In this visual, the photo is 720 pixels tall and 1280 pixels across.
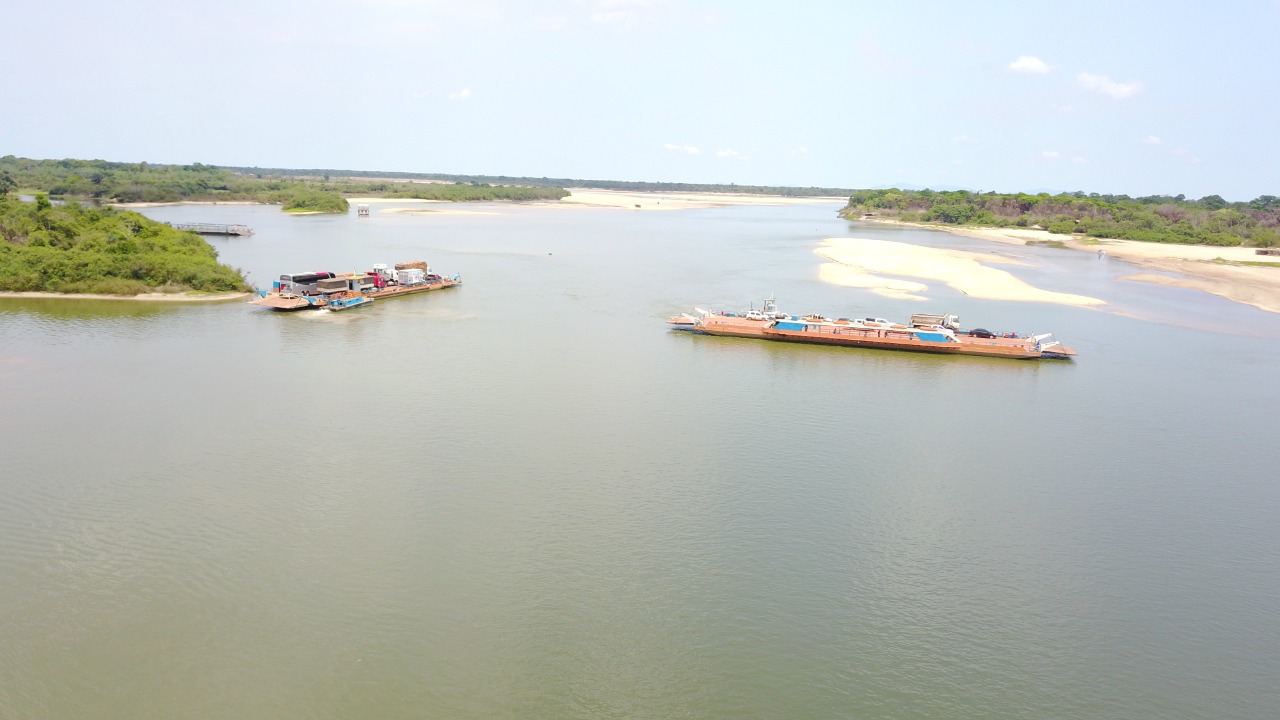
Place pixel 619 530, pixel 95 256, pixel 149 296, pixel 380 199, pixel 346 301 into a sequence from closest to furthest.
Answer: pixel 619 530 < pixel 346 301 < pixel 149 296 < pixel 95 256 < pixel 380 199

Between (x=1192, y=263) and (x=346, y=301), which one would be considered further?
(x=1192, y=263)

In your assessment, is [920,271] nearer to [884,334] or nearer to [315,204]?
[884,334]

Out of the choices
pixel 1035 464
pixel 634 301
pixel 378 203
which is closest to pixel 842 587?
pixel 1035 464

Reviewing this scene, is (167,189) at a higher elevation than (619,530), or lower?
higher

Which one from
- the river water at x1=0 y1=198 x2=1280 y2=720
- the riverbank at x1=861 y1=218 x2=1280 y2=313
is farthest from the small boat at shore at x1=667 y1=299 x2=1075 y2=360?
the riverbank at x1=861 y1=218 x2=1280 y2=313

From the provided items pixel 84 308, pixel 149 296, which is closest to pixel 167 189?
pixel 149 296

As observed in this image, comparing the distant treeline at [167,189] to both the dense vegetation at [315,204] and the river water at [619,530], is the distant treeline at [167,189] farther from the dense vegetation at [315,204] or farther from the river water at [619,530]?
the river water at [619,530]

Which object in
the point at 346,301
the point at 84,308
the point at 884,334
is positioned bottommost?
the point at 84,308

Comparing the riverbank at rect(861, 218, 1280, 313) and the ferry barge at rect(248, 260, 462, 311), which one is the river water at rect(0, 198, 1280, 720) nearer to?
the ferry barge at rect(248, 260, 462, 311)
